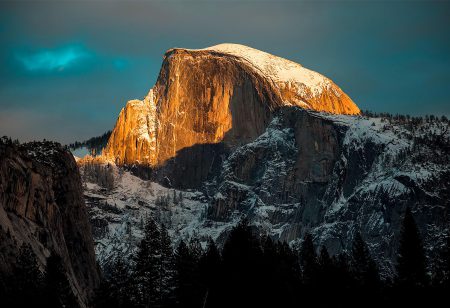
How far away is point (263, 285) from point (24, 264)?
2346cm

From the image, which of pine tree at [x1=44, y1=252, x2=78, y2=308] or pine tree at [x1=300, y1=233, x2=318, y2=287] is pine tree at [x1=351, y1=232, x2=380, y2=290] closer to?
pine tree at [x1=300, y1=233, x2=318, y2=287]

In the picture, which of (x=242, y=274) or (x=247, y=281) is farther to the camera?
(x=242, y=274)

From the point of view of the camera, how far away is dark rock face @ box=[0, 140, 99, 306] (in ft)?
429

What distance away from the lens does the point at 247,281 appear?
89.1 metres

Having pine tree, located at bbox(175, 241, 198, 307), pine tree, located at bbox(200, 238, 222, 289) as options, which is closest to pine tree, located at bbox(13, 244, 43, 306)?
pine tree, located at bbox(175, 241, 198, 307)

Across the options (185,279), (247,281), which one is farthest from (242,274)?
(185,279)

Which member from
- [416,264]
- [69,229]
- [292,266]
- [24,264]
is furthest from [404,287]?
[69,229]

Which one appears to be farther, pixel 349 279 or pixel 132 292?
pixel 349 279

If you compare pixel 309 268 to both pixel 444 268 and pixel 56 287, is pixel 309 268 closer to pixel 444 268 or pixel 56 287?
pixel 444 268

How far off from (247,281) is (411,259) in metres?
24.9

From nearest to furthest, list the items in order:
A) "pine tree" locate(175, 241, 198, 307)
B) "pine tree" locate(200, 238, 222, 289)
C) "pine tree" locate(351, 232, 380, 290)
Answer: "pine tree" locate(200, 238, 222, 289)
"pine tree" locate(175, 241, 198, 307)
"pine tree" locate(351, 232, 380, 290)

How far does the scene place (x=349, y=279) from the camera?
107312 millimetres

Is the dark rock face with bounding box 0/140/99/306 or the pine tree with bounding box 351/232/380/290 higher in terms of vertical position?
the dark rock face with bounding box 0/140/99/306

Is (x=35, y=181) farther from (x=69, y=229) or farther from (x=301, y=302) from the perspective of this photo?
(x=301, y=302)
